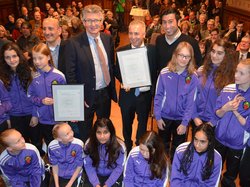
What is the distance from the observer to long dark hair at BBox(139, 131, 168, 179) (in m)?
2.92

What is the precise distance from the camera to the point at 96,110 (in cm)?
372

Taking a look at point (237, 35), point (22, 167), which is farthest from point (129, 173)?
point (237, 35)

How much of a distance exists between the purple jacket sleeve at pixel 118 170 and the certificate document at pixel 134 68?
0.80 meters

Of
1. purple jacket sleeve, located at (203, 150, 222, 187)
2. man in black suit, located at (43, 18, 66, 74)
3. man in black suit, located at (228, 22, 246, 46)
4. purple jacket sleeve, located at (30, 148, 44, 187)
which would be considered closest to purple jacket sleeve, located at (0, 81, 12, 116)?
purple jacket sleeve, located at (30, 148, 44, 187)

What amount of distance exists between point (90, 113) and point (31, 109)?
2.33 feet

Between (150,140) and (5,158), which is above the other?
(150,140)

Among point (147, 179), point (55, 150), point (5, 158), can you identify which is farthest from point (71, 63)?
point (147, 179)

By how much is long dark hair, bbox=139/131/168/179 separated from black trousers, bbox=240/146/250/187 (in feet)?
2.67

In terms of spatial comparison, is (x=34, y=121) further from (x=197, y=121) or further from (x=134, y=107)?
(x=197, y=121)

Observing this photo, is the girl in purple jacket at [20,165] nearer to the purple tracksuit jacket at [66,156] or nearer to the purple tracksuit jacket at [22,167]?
the purple tracksuit jacket at [22,167]

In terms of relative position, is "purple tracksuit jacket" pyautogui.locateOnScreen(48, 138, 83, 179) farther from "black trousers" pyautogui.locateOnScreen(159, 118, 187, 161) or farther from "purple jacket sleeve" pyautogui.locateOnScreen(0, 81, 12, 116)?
"black trousers" pyautogui.locateOnScreen(159, 118, 187, 161)

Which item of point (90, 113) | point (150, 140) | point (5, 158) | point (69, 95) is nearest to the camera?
point (150, 140)

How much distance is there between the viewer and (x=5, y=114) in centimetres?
351

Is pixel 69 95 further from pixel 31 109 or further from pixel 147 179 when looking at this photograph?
pixel 147 179
